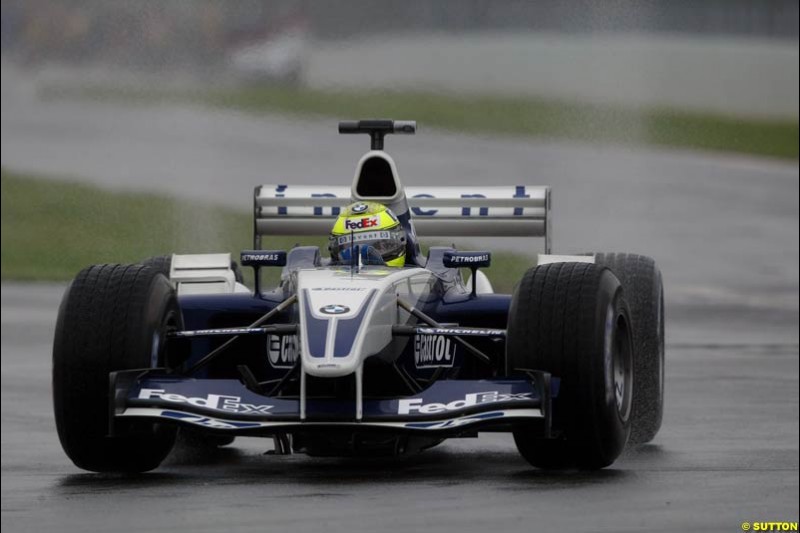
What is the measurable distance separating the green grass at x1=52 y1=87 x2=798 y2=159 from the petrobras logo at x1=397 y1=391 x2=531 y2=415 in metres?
17.3

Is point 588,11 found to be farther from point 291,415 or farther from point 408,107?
point 291,415

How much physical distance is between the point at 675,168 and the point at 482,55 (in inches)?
160

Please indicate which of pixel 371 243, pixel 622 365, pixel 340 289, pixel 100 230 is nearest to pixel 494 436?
pixel 371 243

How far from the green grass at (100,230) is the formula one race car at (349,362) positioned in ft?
31.3

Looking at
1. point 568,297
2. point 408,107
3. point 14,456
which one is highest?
point 408,107

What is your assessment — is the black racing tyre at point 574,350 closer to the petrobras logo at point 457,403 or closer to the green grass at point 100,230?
the petrobras logo at point 457,403

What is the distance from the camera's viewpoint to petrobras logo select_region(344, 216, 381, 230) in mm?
11664

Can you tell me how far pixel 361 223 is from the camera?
11.7 meters

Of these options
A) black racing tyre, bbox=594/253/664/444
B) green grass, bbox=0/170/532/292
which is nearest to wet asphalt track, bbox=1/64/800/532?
black racing tyre, bbox=594/253/664/444

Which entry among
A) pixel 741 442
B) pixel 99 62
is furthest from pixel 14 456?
pixel 99 62

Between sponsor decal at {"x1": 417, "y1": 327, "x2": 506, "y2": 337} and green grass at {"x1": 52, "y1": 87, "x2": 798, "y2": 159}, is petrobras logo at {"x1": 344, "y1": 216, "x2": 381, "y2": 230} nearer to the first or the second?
sponsor decal at {"x1": 417, "y1": 327, "x2": 506, "y2": 337}

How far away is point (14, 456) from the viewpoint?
455 inches

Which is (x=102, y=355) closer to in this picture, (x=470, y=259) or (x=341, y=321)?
(x=341, y=321)

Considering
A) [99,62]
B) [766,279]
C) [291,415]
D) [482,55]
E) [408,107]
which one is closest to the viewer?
[291,415]
